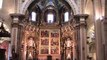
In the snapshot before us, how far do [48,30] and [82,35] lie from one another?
23.0 feet

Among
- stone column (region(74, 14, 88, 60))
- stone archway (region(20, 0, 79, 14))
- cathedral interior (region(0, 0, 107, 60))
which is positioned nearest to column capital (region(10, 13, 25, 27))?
cathedral interior (region(0, 0, 107, 60))

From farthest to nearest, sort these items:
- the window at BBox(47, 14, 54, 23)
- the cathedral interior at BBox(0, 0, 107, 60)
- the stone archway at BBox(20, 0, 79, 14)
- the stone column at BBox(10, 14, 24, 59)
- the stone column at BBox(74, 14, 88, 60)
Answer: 1. the window at BBox(47, 14, 54, 23)
2. the stone archway at BBox(20, 0, 79, 14)
3. the cathedral interior at BBox(0, 0, 107, 60)
4. the stone column at BBox(74, 14, 88, 60)
5. the stone column at BBox(10, 14, 24, 59)

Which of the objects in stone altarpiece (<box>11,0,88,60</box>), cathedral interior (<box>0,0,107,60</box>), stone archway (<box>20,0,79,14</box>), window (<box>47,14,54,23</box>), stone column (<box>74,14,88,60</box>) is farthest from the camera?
window (<box>47,14,54,23</box>)

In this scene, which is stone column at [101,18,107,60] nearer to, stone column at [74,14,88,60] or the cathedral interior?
the cathedral interior

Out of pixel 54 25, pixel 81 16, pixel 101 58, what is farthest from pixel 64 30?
pixel 101 58

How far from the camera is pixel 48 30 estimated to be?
114 ft

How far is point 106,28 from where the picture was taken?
19.2m

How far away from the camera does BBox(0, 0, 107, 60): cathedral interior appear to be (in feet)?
93.0

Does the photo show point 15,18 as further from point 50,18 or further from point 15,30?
point 50,18

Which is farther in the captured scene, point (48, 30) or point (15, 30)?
point (48, 30)

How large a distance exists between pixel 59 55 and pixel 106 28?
1512 centimetres

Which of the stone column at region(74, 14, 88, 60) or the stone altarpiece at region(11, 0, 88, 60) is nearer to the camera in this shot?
the stone column at region(74, 14, 88, 60)

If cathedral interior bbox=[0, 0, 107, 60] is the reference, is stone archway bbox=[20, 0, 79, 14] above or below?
above

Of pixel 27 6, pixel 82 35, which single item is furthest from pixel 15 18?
pixel 82 35
